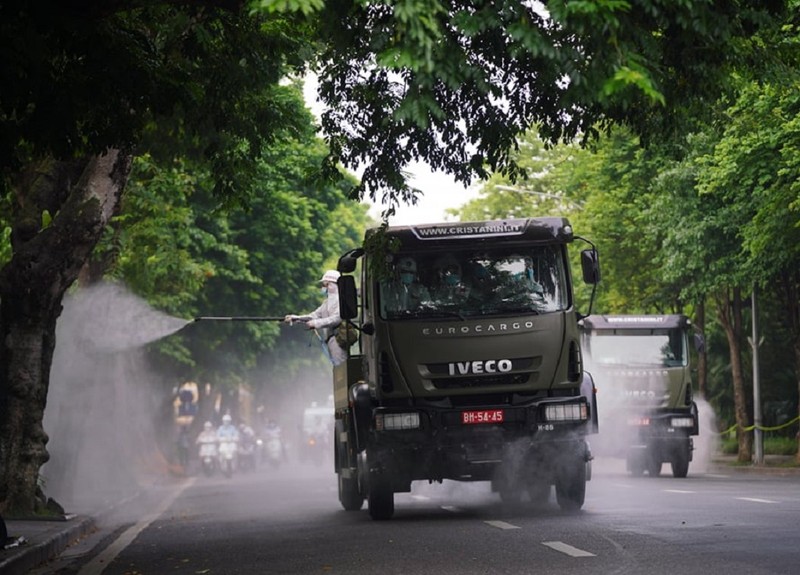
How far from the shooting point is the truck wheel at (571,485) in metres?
17.1

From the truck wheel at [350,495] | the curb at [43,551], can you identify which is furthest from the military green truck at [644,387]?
the curb at [43,551]

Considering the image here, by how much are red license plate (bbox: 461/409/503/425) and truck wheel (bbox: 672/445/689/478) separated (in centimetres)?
1420

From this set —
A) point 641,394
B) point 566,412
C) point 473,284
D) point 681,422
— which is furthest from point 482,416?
point 641,394

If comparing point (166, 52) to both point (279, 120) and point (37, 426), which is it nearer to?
point (279, 120)

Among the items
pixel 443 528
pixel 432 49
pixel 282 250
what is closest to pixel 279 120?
pixel 443 528

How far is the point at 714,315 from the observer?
49.8 metres

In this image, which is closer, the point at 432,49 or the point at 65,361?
the point at 432,49

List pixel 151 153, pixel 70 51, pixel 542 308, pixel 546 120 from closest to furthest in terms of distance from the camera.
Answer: pixel 70 51
pixel 546 120
pixel 542 308
pixel 151 153

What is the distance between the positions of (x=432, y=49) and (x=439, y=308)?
8420 millimetres

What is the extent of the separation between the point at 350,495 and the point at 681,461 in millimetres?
11953

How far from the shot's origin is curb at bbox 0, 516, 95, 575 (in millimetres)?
12516

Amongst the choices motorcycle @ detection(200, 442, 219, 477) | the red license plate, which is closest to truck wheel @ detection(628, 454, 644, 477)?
the red license plate

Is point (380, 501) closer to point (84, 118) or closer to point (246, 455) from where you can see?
point (84, 118)

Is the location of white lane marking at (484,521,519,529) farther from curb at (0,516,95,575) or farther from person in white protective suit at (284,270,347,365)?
person in white protective suit at (284,270,347,365)
